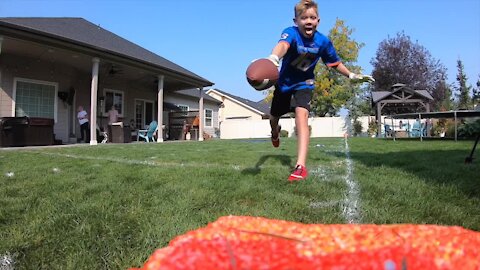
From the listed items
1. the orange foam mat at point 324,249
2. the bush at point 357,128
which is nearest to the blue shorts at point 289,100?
the orange foam mat at point 324,249

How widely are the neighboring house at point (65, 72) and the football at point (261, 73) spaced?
10497 millimetres

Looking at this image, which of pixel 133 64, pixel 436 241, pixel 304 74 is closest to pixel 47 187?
pixel 304 74

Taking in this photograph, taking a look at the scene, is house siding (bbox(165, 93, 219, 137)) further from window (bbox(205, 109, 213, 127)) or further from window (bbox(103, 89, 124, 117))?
window (bbox(103, 89, 124, 117))

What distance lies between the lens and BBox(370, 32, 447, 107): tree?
3841cm

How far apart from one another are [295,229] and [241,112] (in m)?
41.3

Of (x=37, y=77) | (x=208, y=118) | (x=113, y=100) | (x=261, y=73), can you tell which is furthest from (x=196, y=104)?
(x=261, y=73)

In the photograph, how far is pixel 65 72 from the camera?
587 inches

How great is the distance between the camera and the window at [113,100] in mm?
17062

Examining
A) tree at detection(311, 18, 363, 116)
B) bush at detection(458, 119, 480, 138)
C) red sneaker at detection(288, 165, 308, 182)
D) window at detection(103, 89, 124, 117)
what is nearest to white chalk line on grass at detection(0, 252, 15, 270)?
red sneaker at detection(288, 165, 308, 182)

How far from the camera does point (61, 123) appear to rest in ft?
48.0

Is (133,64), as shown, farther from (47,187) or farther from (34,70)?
(47,187)

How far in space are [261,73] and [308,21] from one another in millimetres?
1533

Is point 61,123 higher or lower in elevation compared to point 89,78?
lower

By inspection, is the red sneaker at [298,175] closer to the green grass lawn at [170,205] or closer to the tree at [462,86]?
the green grass lawn at [170,205]
